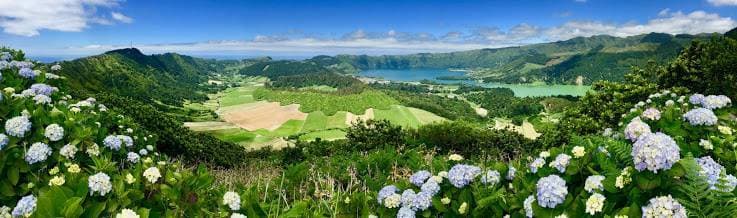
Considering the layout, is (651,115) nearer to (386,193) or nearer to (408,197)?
(408,197)

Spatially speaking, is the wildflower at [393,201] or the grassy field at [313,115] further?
the grassy field at [313,115]

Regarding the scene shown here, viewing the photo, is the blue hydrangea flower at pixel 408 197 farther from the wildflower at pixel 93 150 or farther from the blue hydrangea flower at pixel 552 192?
the wildflower at pixel 93 150

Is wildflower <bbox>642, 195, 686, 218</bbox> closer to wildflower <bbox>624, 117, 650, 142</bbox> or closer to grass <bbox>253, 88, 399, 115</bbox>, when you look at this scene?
wildflower <bbox>624, 117, 650, 142</bbox>

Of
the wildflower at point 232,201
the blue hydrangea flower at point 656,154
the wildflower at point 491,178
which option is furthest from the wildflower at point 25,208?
the blue hydrangea flower at point 656,154

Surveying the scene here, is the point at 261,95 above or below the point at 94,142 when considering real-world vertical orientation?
below

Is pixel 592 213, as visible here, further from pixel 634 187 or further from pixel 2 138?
pixel 2 138

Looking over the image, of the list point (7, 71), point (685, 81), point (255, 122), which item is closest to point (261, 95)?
point (255, 122)
